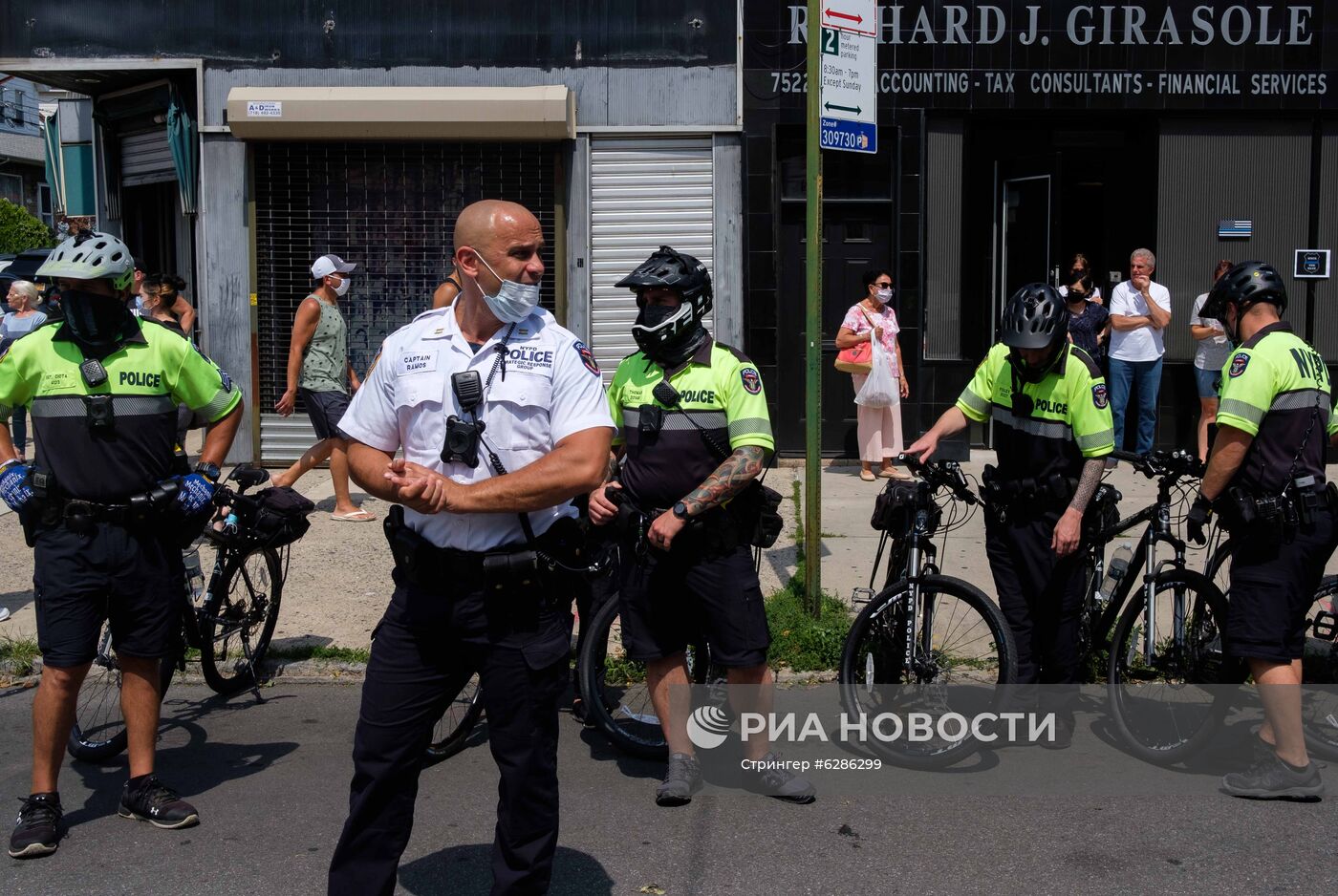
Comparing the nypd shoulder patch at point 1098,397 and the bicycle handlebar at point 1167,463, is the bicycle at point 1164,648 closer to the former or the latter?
the bicycle handlebar at point 1167,463

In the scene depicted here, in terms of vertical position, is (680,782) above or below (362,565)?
below

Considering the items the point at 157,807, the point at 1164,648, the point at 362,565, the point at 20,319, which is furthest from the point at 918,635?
the point at 20,319

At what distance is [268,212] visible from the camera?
12.3 meters

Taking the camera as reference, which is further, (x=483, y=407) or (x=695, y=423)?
(x=695, y=423)

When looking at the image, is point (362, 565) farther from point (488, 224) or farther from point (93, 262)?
point (488, 224)

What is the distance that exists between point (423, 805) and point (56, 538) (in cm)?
162

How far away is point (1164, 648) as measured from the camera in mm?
5695

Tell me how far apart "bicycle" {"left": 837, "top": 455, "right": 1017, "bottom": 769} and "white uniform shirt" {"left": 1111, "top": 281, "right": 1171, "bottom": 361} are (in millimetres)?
6692

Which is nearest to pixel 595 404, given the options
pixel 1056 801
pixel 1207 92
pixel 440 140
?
pixel 1056 801

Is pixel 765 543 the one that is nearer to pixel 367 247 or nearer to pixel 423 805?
pixel 423 805

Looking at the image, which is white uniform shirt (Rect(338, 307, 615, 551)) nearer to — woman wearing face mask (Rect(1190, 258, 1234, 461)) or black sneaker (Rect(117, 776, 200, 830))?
black sneaker (Rect(117, 776, 200, 830))

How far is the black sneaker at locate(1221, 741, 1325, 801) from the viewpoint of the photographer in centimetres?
516

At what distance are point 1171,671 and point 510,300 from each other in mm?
3386

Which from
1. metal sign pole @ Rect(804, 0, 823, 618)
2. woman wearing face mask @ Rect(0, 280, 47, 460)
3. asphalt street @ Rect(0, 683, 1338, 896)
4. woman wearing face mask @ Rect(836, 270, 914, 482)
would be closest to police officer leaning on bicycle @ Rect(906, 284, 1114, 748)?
asphalt street @ Rect(0, 683, 1338, 896)
